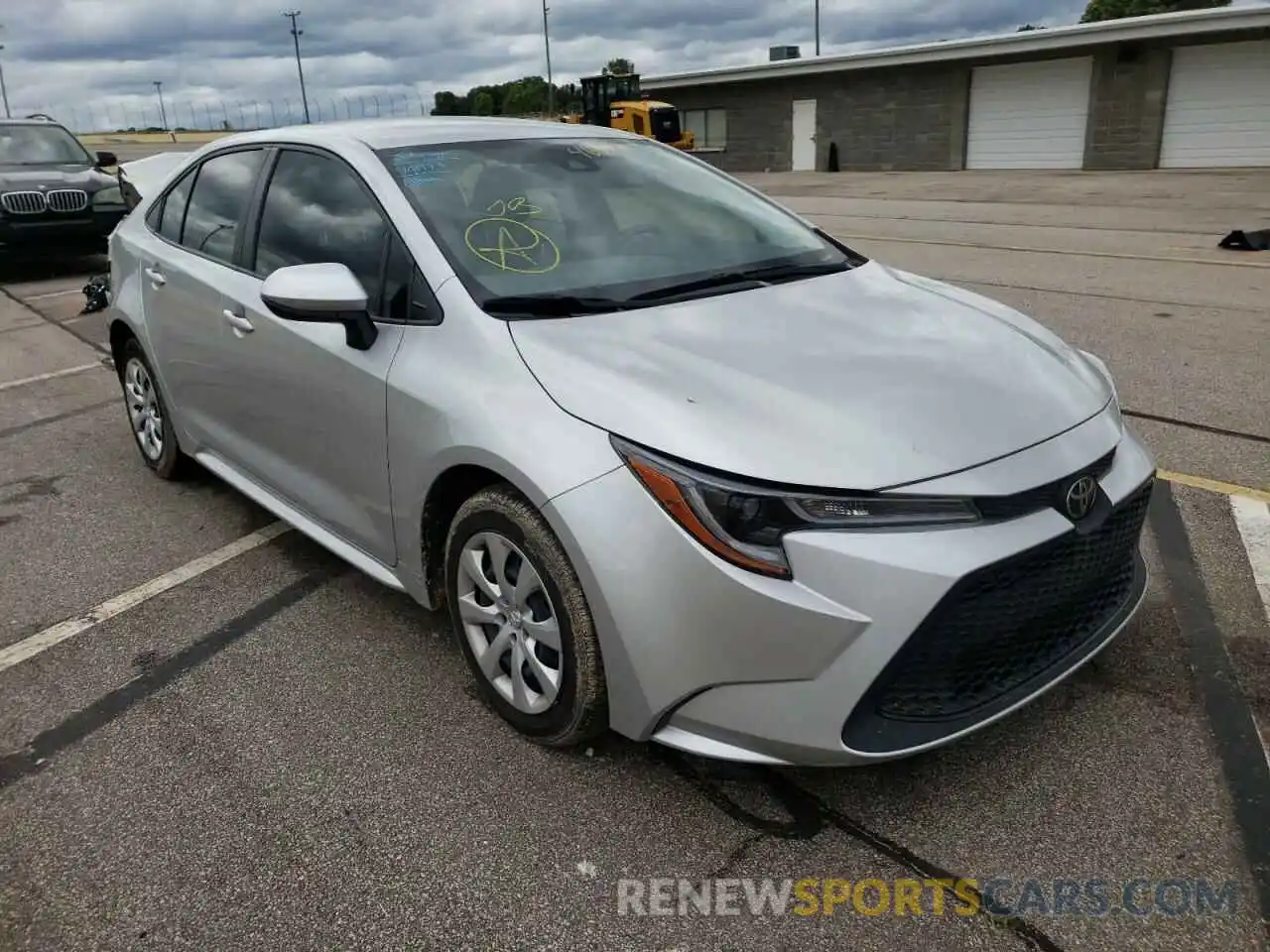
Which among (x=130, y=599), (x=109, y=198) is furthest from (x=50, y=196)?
(x=130, y=599)

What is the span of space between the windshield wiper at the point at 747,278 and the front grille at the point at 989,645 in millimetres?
1277

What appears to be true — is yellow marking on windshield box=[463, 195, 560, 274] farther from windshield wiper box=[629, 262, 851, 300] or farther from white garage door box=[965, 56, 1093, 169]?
white garage door box=[965, 56, 1093, 169]

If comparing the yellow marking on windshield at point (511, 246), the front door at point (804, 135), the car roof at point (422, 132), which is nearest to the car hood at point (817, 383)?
the yellow marking on windshield at point (511, 246)

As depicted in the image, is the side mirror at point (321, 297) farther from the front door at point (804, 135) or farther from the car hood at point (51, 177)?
the front door at point (804, 135)

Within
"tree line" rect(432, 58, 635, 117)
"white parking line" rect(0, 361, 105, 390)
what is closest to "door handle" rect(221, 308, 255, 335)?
"white parking line" rect(0, 361, 105, 390)

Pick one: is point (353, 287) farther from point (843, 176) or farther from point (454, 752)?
point (843, 176)

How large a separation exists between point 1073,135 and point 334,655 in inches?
1176

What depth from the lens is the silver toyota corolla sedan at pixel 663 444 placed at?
218 cm

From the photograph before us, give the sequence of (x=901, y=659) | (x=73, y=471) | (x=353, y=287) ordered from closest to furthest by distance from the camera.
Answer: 1. (x=901, y=659)
2. (x=353, y=287)
3. (x=73, y=471)

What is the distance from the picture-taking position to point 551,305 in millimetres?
2861

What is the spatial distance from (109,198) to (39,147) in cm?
154

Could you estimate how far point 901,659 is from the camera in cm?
214

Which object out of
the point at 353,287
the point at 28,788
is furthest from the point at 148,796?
the point at 353,287

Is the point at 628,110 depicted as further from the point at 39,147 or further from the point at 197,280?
the point at 197,280
